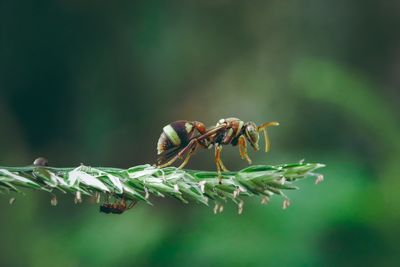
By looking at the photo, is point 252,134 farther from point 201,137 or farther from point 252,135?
point 201,137

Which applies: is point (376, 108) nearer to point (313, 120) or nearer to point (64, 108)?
point (313, 120)

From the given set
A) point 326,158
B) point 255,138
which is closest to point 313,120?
point 326,158

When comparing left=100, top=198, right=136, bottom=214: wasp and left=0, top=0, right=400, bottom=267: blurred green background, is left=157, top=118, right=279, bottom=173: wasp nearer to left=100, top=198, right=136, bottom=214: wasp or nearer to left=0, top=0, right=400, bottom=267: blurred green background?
left=100, top=198, right=136, bottom=214: wasp

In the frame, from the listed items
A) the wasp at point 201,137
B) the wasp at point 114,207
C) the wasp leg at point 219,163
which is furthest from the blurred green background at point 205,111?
the wasp at point 114,207

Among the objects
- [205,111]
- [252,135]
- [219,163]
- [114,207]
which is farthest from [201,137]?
[205,111]

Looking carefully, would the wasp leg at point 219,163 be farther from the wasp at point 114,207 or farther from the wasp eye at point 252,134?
the wasp at point 114,207

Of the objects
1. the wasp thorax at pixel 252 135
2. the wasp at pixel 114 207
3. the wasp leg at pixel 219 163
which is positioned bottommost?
the wasp at pixel 114 207
